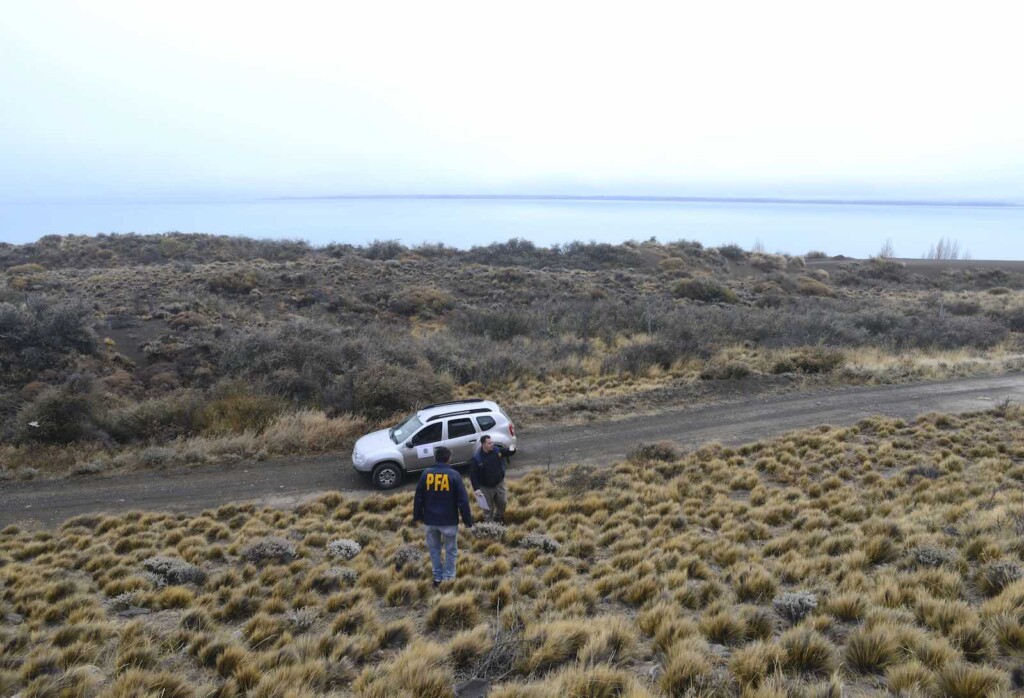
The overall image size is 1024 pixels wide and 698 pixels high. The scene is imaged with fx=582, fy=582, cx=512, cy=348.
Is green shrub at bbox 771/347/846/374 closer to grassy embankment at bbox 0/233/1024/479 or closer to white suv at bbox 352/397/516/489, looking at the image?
grassy embankment at bbox 0/233/1024/479

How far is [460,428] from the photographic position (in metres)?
12.5

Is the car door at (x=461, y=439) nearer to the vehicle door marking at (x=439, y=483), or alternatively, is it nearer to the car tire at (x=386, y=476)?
the car tire at (x=386, y=476)

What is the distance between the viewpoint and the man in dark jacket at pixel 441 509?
24.7ft

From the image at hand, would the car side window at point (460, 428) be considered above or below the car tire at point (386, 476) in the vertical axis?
above

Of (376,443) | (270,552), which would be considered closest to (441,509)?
(270,552)

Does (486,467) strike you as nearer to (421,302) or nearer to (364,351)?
(364,351)

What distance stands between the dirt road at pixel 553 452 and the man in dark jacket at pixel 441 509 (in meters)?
4.70

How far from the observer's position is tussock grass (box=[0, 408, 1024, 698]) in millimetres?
4914

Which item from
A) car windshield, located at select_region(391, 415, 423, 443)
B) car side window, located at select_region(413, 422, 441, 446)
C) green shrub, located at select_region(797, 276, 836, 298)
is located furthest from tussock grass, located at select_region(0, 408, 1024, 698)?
green shrub, located at select_region(797, 276, 836, 298)

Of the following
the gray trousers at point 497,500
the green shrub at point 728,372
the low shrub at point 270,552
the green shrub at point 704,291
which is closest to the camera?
the low shrub at point 270,552

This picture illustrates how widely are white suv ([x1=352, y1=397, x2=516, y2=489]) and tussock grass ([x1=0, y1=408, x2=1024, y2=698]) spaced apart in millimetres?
1094

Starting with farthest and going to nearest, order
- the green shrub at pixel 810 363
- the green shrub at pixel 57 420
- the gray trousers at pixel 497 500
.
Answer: the green shrub at pixel 810 363
the green shrub at pixel 57 420
the gray trousers at pixel 497 500

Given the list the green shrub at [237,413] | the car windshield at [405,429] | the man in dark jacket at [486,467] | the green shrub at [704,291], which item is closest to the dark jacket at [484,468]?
the man in dark jacket at [486,467]

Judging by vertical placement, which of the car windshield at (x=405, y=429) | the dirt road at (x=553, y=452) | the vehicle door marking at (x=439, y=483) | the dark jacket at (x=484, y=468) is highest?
the vehicle door marking at (x=439, y=483)
